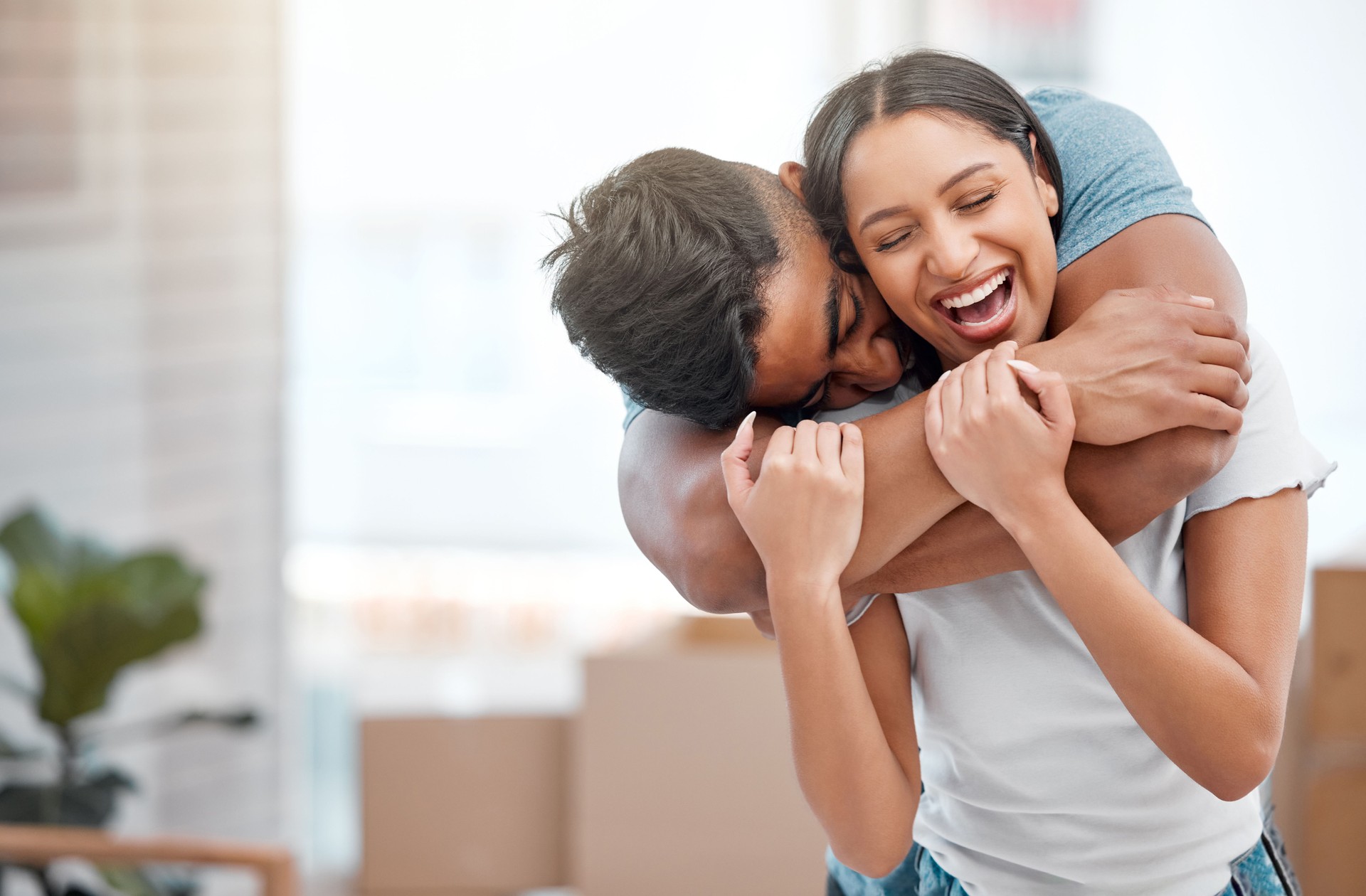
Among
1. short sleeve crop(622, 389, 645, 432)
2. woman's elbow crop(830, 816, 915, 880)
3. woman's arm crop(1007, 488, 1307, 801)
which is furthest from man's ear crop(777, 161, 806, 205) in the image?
woman's elbow crop(830, 816, 915, 880)

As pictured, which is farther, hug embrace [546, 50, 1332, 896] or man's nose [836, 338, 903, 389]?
man's nose [836, 338, 903, 389]

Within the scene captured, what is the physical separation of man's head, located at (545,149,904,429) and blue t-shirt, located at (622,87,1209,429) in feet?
0.53

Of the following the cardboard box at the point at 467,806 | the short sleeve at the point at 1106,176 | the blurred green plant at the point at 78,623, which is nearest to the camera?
the short sleeve at the point at 1106,176

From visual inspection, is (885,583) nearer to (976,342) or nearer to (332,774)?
(976,342)

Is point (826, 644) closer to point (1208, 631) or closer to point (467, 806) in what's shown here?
point (1208, 631)

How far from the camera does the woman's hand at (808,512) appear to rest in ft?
2.60

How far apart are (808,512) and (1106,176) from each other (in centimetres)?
34

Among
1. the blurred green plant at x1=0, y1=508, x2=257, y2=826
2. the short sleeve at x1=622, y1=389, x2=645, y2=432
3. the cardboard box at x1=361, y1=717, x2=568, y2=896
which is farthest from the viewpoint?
the cardboard box at x1=361, y1=717, x2=568, y2=896

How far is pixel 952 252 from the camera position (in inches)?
33.7

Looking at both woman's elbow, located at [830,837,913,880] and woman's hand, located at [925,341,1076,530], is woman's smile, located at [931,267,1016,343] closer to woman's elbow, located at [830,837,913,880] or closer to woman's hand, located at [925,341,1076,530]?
woman's hand, located at [925,341,1076,530]

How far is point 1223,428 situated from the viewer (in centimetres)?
74

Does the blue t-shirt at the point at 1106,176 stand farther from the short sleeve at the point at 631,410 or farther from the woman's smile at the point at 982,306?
the short sleeve at the point at 631,410

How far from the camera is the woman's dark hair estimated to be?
2.88 feet

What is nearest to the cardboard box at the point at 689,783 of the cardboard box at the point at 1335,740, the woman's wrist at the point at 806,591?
the cardboard box at the point at 1335,740
